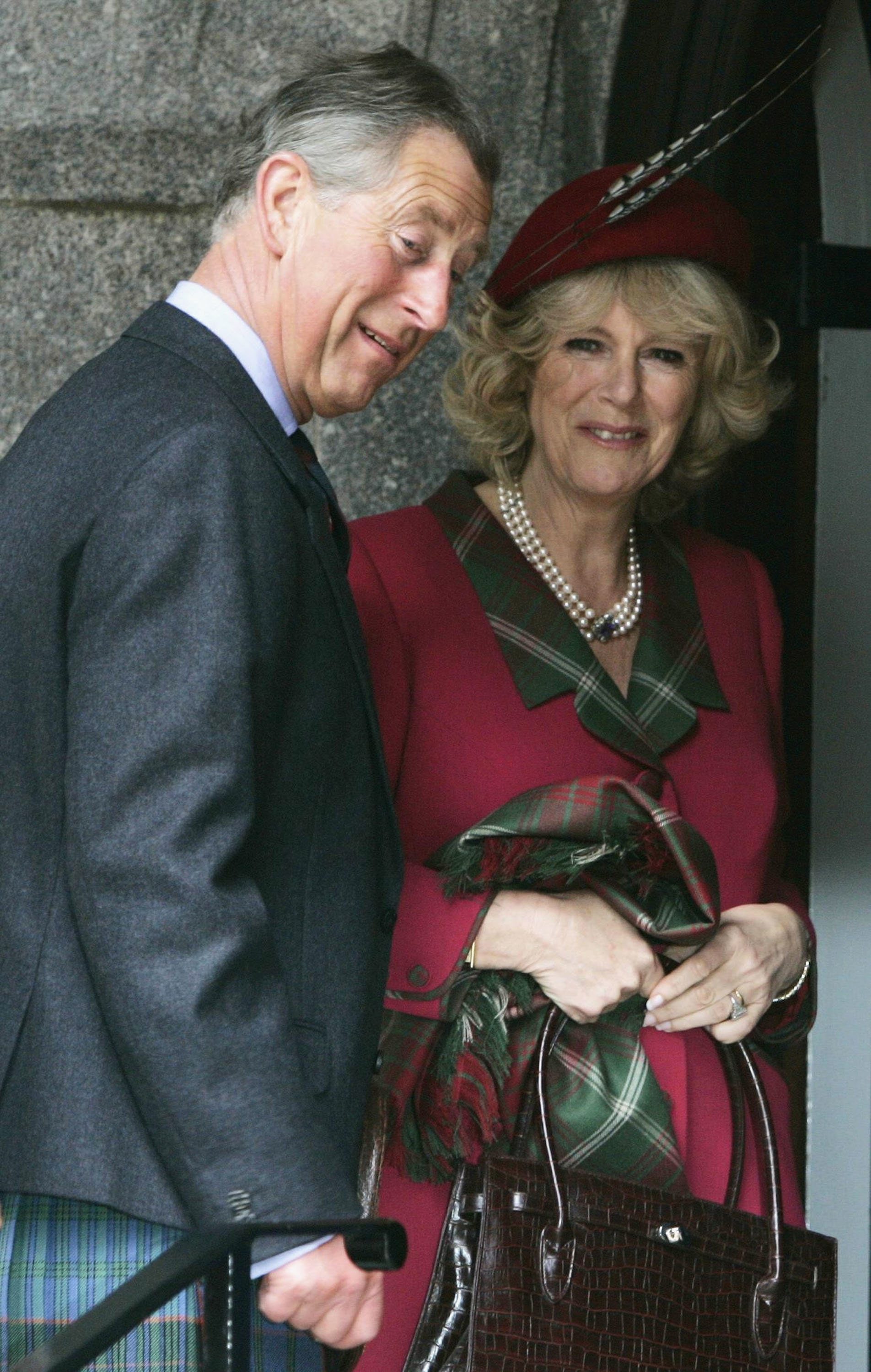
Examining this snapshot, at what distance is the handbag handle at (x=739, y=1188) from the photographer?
5.88 ft

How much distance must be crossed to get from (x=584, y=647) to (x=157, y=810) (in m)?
1.03

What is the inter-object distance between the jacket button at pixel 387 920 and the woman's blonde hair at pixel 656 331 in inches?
37.2

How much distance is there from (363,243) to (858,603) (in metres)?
1.84

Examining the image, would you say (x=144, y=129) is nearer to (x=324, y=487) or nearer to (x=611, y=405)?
(x=611, y=405)

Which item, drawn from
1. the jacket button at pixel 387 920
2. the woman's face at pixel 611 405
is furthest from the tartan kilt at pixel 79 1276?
the woman's face at pixel 611 405

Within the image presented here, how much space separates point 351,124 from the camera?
1.60 m

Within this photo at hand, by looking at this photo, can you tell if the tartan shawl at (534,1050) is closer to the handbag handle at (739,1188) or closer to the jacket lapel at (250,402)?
the handbag handle at (739,1188)

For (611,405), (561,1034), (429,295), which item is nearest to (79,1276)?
(561,1034)

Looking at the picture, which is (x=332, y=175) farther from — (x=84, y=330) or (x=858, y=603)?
(x=858, y=603)

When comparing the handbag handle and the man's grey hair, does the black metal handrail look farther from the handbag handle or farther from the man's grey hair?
the man's grey hair

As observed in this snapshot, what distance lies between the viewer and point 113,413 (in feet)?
4.64

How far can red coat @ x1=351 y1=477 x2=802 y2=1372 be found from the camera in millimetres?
1939

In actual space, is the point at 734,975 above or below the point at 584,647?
below

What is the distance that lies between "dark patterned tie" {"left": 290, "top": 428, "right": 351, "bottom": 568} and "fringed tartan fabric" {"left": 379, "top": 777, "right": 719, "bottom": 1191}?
0.37 m
